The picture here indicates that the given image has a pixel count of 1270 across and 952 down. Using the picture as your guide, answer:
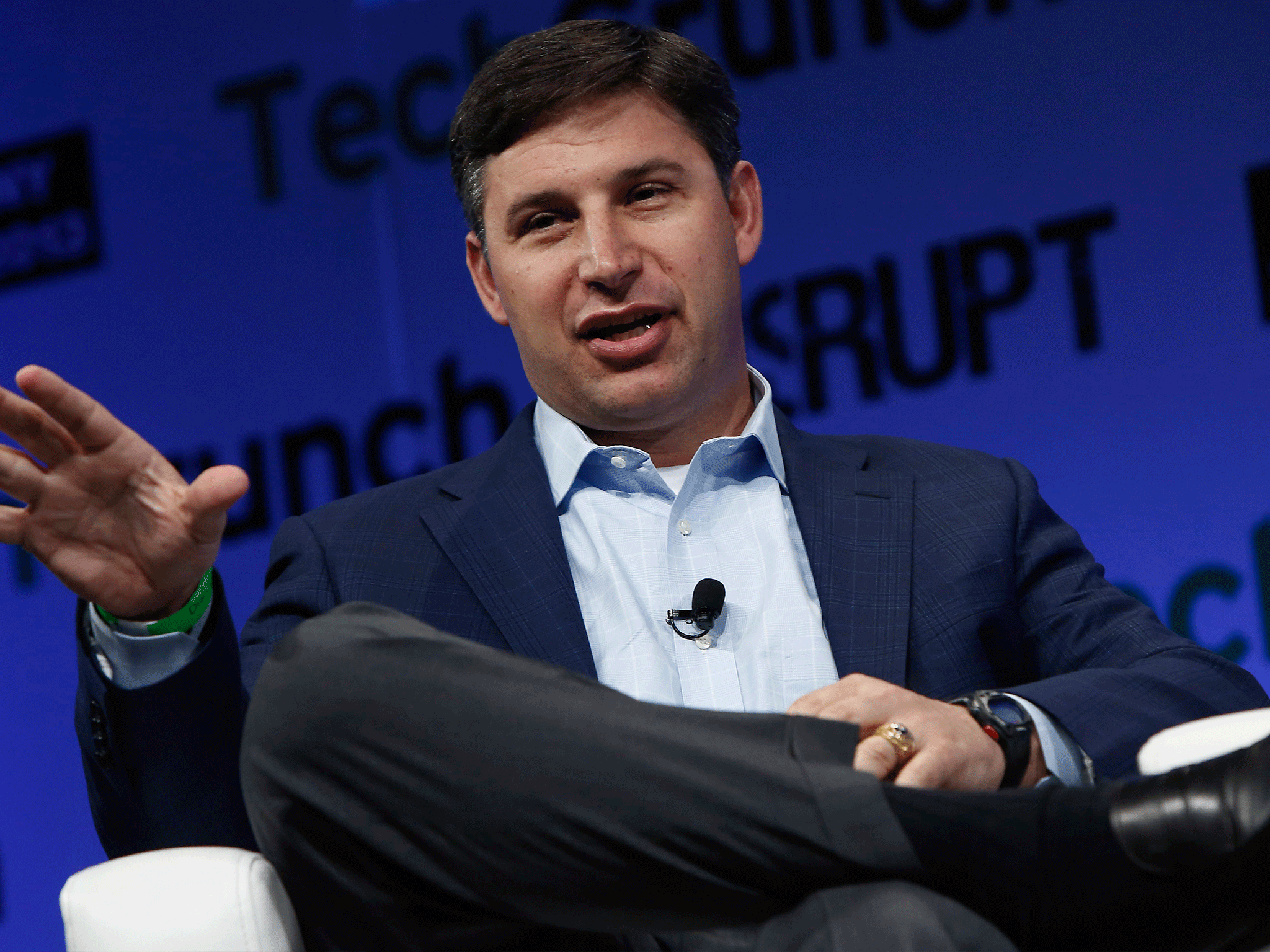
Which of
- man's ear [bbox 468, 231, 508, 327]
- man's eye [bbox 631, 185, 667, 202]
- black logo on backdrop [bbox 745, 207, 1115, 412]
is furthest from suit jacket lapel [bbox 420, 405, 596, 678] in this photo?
black logo on backdrop [bbox 745, 207, 1115, 412]

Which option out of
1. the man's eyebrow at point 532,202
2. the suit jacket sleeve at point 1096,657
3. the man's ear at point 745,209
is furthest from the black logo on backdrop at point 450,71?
the suit jacket sleeve at point 1096,657

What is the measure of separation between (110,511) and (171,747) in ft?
0.83

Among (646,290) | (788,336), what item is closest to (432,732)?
(646,290)

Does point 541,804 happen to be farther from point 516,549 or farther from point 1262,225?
point 1262,225

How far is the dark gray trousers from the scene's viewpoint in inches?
44.0

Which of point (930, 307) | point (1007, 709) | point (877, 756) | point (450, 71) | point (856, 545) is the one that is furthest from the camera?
point (450, 71)

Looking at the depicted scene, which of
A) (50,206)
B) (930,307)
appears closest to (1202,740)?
(930,307)

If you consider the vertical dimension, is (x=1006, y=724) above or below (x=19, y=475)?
below

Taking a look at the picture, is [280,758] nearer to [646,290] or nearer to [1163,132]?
[646,290]

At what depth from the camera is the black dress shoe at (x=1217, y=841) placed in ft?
3.51

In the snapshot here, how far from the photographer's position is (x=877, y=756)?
1287mm

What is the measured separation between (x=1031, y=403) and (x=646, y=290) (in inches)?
51.8

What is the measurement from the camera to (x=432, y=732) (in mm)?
1151

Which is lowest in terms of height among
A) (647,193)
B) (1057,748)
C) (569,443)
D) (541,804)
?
(1057,748)
